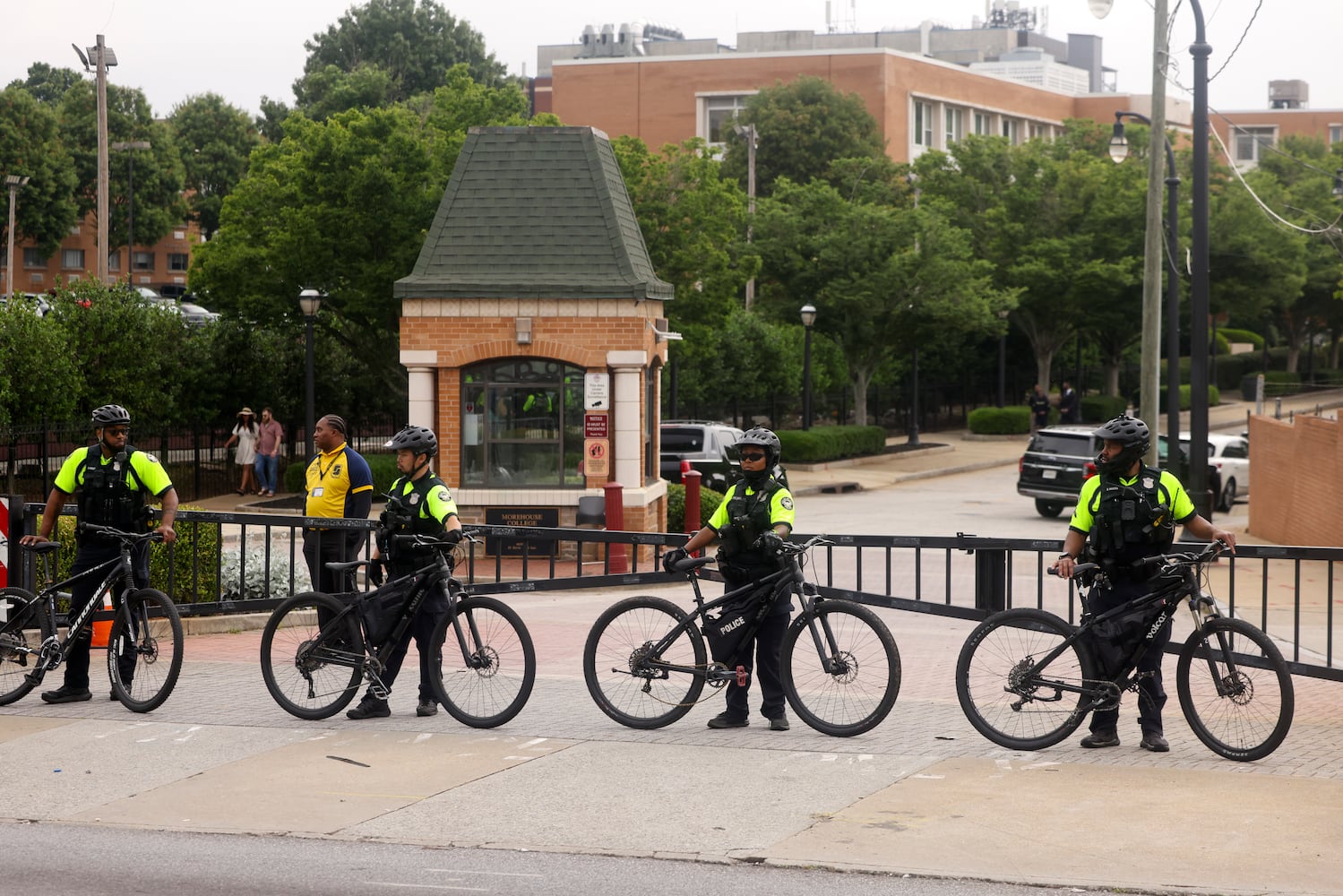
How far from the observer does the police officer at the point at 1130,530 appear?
822 cm

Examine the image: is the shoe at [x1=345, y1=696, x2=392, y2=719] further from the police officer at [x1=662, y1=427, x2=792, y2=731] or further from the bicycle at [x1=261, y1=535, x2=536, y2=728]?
the police officer at [x1=662, y1=427, x2=792, y2=731]

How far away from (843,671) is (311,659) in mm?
3025

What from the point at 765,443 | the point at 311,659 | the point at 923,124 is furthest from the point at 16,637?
the point at 923,124

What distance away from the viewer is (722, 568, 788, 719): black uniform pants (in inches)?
349

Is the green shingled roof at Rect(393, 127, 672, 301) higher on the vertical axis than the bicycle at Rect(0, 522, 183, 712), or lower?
higher

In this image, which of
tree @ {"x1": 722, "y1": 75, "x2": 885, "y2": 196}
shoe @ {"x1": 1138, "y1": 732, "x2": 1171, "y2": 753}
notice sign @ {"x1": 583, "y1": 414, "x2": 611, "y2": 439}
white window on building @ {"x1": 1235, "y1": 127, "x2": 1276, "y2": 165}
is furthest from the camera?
white window on building @ {"x1": 1235, "y1": 127, "x2": 1276, "y2": 165}

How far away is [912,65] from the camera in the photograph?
75.4 m

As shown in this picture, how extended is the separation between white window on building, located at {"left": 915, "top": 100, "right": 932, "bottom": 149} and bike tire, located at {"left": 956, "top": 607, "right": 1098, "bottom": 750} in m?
69.9

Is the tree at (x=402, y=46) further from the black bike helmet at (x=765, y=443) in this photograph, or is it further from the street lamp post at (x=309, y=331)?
the black bike helmet at (x=765, y=443)

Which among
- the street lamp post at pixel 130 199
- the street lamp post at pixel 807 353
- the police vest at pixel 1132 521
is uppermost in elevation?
the street lamp post at pixel 130 199

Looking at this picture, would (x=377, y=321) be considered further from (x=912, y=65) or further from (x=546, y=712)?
(x=912, y=65)

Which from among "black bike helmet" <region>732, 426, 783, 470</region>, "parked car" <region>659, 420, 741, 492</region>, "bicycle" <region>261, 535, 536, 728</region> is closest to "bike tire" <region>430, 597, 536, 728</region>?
"bicycle" <region>261, 535, 536, 728</region>

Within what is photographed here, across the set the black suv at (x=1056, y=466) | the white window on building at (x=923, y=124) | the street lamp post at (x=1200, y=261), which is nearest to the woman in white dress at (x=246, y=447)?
the black suv at (x=1056, y=466)

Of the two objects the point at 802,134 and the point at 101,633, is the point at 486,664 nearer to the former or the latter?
A: the point at 101,633
